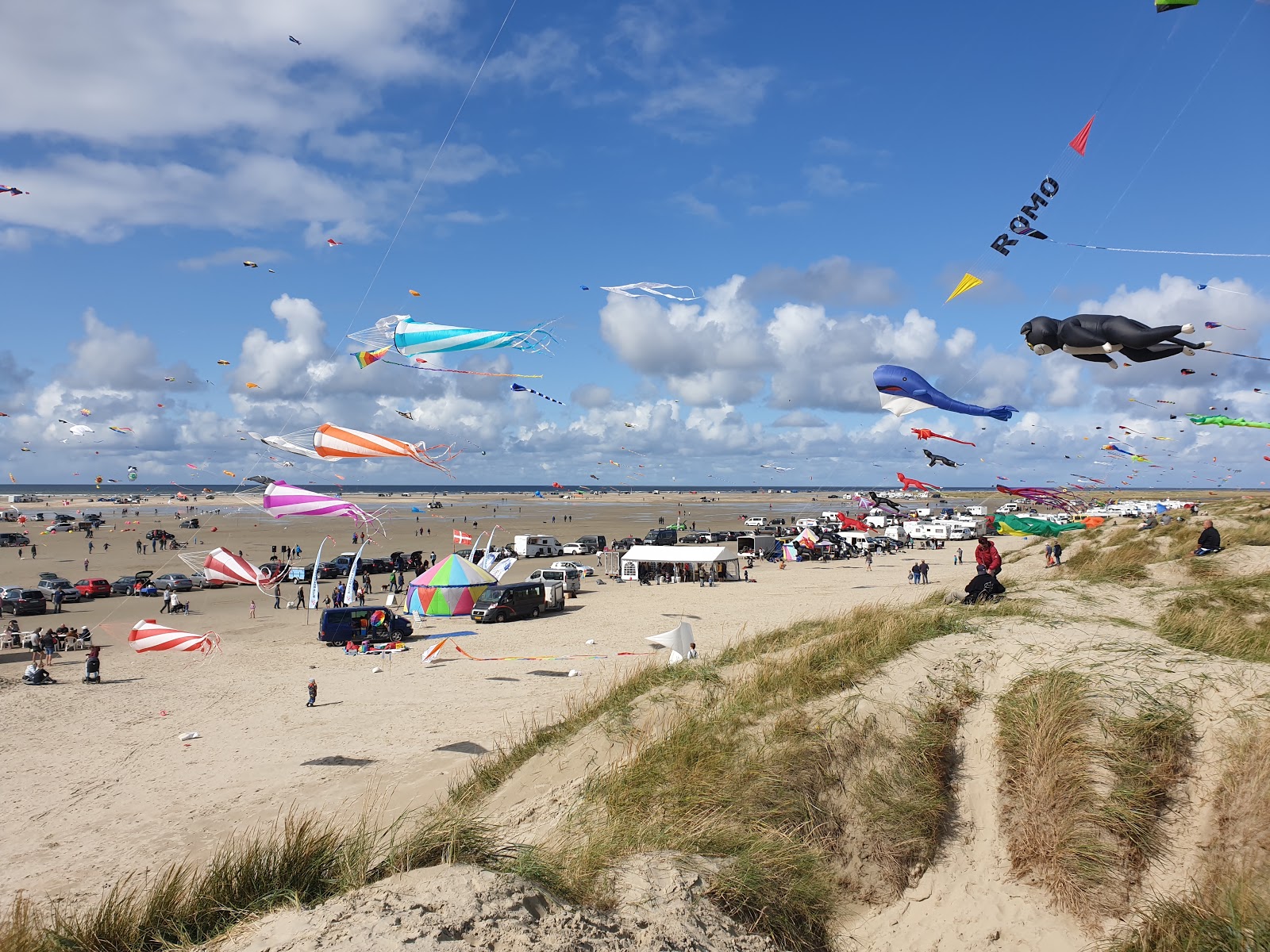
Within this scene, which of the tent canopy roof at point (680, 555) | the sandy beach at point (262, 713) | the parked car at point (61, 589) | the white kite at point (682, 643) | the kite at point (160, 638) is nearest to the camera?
the sandy beach at point (262, 713)

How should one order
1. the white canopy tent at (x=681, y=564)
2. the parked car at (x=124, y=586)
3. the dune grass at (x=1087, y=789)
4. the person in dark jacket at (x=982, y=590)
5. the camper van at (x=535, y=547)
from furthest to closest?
1. the camper van at (x=535, y=547)
2. the white canopy tent at (x=681, y=564)
3. the parked car at (x=124, y=586)
4. the person in dark jacket at (x=982, y=590)
5. the dune grass at (x=1087, y=789)

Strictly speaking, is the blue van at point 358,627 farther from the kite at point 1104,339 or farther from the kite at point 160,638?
the kite at point 1104,339

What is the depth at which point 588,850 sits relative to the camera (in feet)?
17.1

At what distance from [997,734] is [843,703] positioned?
4.82ft

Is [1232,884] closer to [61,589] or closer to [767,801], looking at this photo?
[767,801]

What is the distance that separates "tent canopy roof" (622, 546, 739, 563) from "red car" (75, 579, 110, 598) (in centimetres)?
2559

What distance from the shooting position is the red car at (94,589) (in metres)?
34.2

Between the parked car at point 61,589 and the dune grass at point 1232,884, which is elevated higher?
the dune grass at point 1232,884

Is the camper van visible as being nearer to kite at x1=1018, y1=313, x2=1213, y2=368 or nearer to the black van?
the black van

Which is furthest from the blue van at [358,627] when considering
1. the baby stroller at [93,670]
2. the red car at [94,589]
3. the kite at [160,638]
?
the red car at [94,589]

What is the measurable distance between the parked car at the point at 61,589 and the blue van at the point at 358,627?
18.0 m

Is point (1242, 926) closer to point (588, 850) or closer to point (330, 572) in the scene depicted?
point (588, 850)

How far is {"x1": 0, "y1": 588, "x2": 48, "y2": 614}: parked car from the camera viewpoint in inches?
1182

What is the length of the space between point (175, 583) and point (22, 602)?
6.53m
